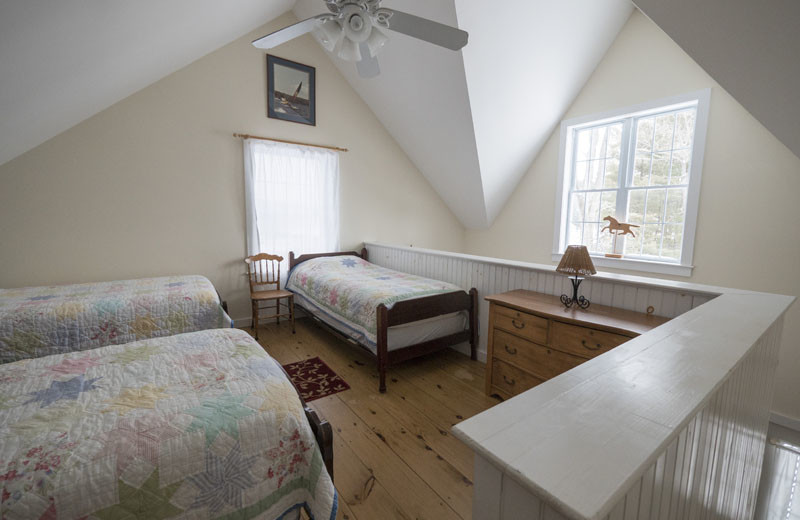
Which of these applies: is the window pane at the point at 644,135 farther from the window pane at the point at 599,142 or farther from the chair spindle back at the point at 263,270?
the chair spindle back at the point at 263,270

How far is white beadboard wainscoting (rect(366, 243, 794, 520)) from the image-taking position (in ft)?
1.44

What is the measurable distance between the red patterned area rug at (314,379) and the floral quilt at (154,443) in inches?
43.1

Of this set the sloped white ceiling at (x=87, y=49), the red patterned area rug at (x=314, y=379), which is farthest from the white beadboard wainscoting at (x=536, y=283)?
the sloped white ceiling at (x=87, y=49)

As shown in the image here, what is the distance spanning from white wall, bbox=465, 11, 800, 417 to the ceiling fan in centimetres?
252

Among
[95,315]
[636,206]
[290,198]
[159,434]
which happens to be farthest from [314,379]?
[636,206]

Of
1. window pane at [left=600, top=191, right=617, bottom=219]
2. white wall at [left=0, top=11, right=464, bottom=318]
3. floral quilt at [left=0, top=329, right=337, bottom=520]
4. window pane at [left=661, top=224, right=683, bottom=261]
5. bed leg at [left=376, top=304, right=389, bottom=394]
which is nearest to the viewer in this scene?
floral quilt at [left=0, top=329, right=337, bottom=520]

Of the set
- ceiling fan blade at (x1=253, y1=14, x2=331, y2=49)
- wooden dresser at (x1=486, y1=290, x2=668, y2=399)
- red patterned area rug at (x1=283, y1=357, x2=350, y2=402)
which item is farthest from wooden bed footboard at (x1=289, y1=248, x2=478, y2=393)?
ceiling fan blade at (x1=253, y1=14, x2=331, y2=49)

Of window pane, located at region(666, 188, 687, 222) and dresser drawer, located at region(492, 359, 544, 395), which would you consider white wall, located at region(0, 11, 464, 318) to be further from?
window pane, located at region(666, 188, 687, 222)

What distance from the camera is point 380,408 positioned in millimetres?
2172

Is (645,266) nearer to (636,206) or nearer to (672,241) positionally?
(672,241)

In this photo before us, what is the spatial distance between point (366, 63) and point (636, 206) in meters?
3.05

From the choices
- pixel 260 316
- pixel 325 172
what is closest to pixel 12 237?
pixel 260 316

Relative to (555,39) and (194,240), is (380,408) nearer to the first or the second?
(194,240)

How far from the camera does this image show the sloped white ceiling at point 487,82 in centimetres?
276
